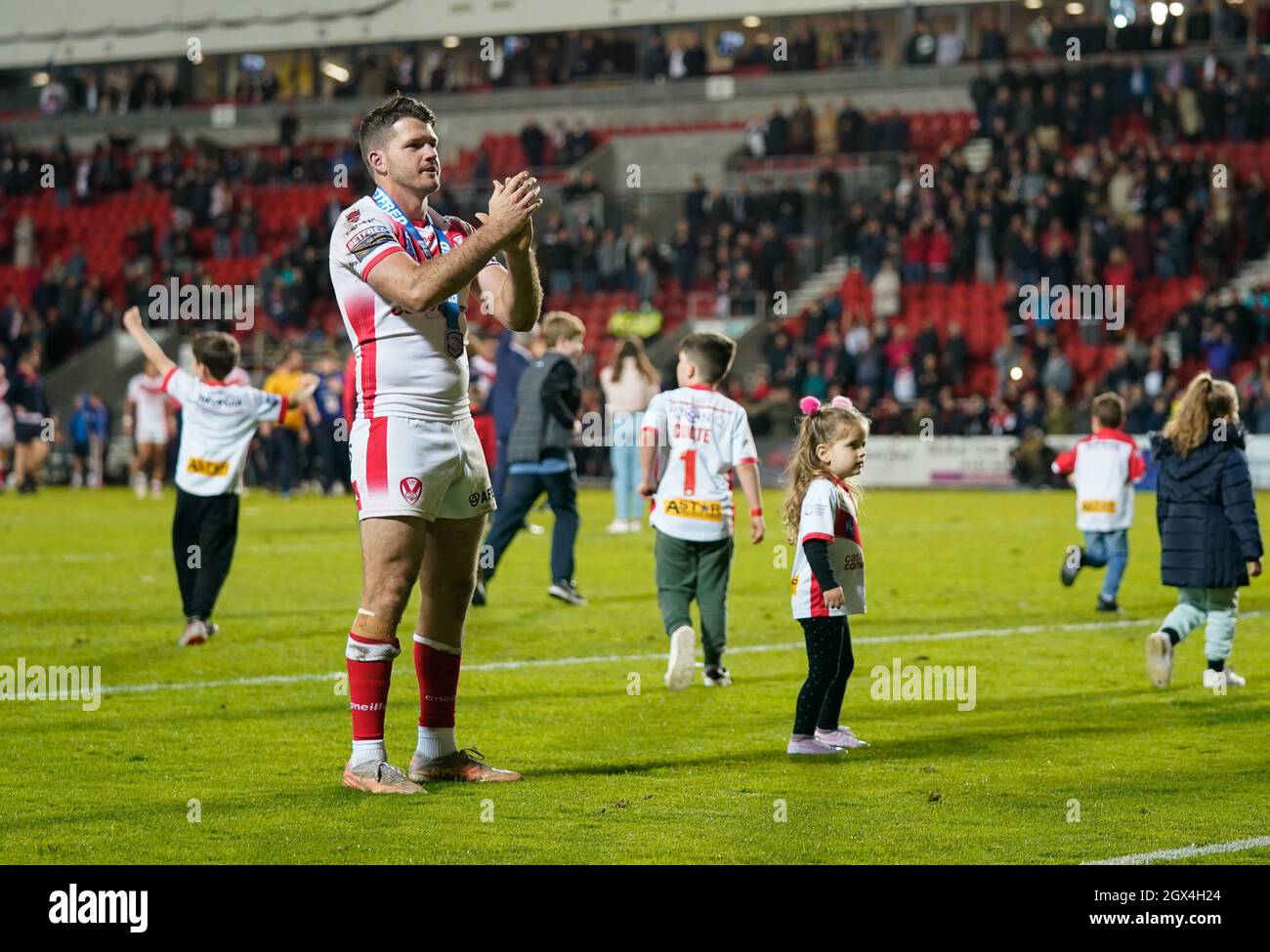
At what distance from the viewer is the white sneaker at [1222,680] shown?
31.7 feet

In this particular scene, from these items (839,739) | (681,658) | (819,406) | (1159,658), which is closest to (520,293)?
(819,406)

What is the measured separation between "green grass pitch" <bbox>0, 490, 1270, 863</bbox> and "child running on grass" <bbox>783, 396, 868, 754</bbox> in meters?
0.22

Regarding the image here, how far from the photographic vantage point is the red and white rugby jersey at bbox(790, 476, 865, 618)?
7836 millimetres

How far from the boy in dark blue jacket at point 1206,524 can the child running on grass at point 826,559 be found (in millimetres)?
2277

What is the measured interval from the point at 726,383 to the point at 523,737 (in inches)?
976

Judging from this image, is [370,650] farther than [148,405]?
No

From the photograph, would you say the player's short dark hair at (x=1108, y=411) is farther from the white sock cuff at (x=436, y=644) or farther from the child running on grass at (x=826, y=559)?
the white sock cuff at (x=436, y=644)

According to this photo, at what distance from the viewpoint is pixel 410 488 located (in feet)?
21.9

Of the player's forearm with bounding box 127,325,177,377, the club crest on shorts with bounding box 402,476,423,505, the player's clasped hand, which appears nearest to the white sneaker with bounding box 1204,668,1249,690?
the club crest on shorts with bounding box 402,476,423,505

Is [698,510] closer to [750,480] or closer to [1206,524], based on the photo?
[750,480]

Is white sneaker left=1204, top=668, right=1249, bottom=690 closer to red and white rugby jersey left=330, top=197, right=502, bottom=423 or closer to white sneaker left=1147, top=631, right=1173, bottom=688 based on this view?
white sneaker left=1147, top=631, right=1173, bottom=688

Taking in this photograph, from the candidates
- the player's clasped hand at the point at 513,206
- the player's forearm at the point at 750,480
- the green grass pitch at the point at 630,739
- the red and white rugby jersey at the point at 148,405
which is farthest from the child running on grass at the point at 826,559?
the red and white rugby jersey at the point at 148,405

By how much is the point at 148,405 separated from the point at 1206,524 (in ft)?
71.3

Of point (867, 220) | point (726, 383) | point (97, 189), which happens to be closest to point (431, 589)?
point (726, 383)
